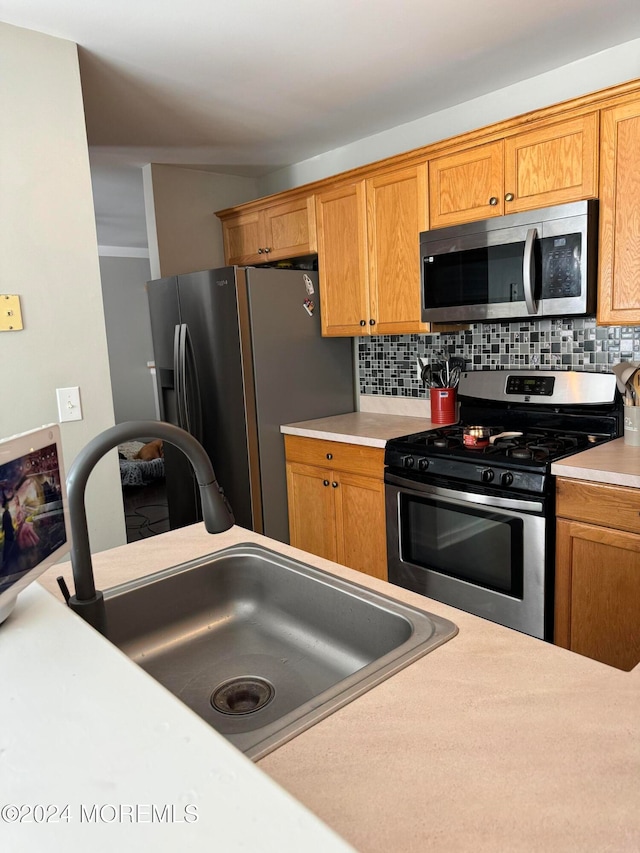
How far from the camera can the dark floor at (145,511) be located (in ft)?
14.8

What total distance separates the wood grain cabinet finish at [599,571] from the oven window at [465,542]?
17cm

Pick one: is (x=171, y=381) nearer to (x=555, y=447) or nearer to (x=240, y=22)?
(x=240, y=22)

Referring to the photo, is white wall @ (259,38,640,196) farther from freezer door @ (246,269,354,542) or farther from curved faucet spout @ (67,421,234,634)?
curved faucet spout @ (67,421,234,634)

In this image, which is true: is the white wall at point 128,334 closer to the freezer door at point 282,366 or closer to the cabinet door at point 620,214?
the freezer door at point 282,366

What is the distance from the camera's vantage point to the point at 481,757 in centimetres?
74

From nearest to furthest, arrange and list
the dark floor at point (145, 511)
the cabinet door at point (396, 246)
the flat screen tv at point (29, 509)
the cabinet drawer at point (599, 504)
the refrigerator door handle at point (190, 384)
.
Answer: the flat screen tv at point (29, 509), the cabinet drawer at point (599, 504), the cabinet door at point (396, 246), the refrigerator door handle at point (190, 384), the dark floor at point (145, 511)

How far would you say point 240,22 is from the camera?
6.89 feet

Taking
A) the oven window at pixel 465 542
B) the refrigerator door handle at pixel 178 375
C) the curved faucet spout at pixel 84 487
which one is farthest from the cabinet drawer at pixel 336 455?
the curved faucet spout at pixel 84 487

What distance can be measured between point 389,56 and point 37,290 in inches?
63.7

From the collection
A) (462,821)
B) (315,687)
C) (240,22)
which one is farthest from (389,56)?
(462,821)

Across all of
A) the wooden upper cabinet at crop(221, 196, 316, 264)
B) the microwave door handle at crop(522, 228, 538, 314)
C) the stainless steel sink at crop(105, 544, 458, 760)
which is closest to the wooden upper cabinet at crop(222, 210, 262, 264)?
the wooden upper cabinet at crop(221, 196, 316, 264)

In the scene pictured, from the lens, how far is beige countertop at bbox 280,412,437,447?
9.32 ft

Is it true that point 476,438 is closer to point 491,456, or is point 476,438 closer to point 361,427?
point 491,456

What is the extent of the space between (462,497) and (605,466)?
1.81ft
